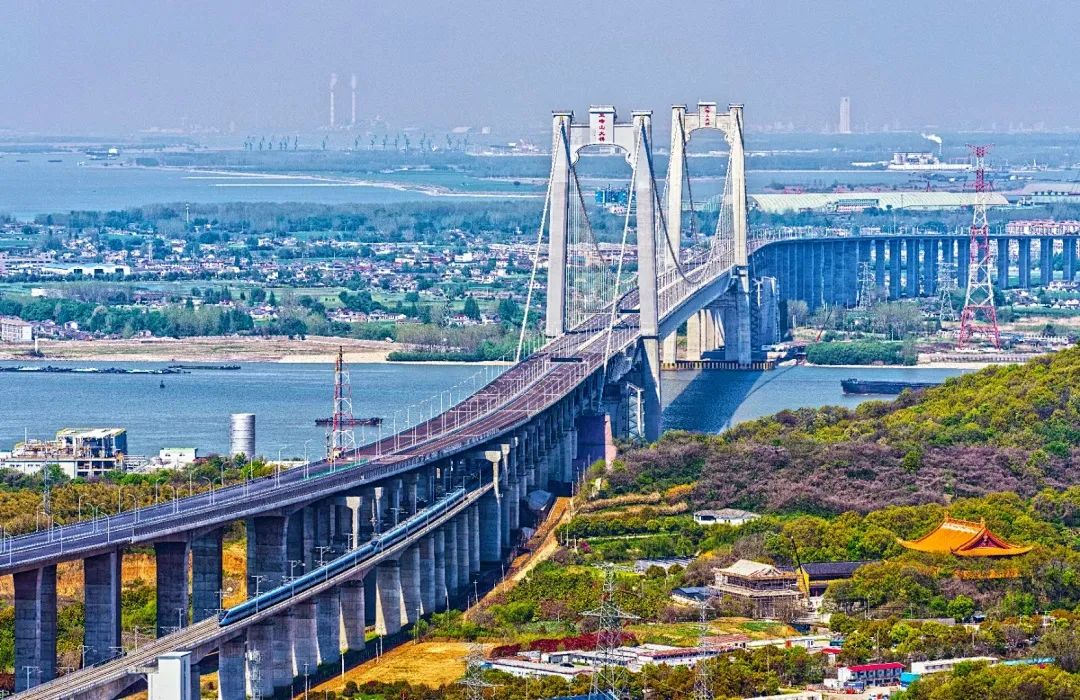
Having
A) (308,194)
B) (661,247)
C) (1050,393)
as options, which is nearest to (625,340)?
(1050,393)

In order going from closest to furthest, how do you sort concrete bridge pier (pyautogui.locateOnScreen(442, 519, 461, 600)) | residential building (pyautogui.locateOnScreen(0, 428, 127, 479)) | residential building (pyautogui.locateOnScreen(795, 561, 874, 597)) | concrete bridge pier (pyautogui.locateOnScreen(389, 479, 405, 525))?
residential building (pyautogui.locateOnScreen(795, 561, 874, 597)) < concrete bridge pier (pyautogui.locateOnScreen(389, 479, 405, 525)) < concrete bridge pier (pyautogui.locateOnScreen(442, 519, 461, 600)) < residential building (pyautogui.locateOnScreen(0, 428, 127, 479))

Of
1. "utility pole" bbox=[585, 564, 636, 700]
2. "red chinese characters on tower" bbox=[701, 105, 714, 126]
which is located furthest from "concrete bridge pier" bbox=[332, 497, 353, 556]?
"red chinese characters on tower" bbox=[701, 105, 714, 126]

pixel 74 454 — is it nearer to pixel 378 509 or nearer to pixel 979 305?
pixel 378 509

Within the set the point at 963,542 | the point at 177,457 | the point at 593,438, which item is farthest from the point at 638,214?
the point at 963,542

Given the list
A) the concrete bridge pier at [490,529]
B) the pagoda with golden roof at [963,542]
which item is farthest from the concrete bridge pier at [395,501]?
the pagoda with golden roof at [963,542]

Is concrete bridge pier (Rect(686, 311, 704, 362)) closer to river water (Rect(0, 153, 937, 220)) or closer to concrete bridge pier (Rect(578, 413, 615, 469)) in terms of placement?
concrete bridge pier (Rect(578, 413, 615, 469))

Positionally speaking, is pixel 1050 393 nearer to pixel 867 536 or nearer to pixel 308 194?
pixel 867 536
